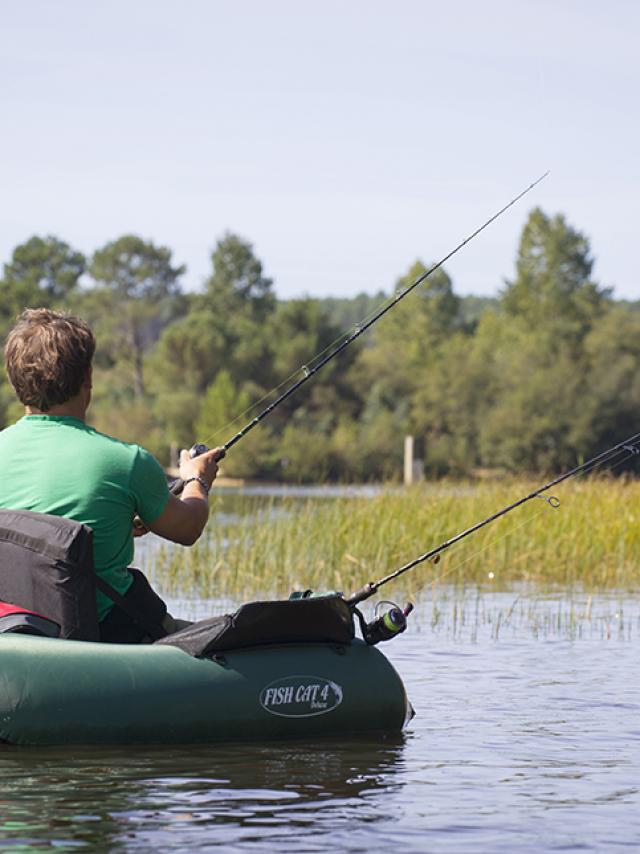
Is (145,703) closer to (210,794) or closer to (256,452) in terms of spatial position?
(210,794)

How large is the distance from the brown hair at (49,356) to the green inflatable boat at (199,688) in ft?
2.66

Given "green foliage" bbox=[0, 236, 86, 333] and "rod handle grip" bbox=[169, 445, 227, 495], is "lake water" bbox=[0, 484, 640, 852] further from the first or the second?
"green foliage" bbox=[0, 236, 86, 333]

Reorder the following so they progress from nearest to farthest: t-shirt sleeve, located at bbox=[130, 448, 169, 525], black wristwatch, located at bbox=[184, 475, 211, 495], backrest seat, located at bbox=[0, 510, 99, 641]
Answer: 1. backrest seat, located at bbox=[0, 510, 99, 641]
2. t-shirt sleeve, located at bbox=[130, 448, 169, 525]
3. black wristwatch, located at bbox=[184, 475, 211, 495]

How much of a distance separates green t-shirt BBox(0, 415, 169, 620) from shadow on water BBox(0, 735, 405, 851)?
629 millimetres

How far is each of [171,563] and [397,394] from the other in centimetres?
6329

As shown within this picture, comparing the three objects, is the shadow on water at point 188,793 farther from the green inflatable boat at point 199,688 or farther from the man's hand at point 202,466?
the man's hand at point 202,466

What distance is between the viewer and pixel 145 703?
5.82 meters

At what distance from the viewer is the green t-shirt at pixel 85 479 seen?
562 centimetres

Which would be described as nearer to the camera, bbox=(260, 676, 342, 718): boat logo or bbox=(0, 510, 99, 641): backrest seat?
bbox=(0, 510, 99, 641): backrest seat

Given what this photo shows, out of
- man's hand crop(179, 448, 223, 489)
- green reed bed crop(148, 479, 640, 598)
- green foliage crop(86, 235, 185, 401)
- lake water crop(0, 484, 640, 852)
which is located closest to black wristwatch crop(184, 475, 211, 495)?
man's hand crop(179, 448, 223, 489)

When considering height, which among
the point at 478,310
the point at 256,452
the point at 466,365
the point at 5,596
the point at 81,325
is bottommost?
the point at 5,596

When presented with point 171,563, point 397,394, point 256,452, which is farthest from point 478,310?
point 171,563

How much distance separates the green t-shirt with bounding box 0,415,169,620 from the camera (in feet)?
18.5

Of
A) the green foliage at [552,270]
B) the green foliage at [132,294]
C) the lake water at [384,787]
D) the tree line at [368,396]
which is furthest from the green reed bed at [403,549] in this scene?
the green foliage at [552,270]
